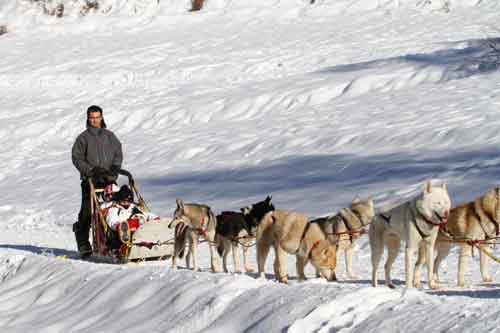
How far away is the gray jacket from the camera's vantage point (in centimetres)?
893

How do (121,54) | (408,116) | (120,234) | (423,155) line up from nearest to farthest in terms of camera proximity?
(120,234), (423,155), (408,116), (121,54)

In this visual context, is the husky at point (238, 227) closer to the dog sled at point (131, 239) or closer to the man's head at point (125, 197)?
the dog sled at point (131, 239)

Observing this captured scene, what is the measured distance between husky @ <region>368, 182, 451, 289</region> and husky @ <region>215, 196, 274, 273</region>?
51.0 inches

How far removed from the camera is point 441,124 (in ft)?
47.9

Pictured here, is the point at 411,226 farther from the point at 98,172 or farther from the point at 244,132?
Answer: the point at 244,132

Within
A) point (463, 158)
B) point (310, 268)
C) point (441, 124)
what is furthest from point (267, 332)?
point (441, 124)

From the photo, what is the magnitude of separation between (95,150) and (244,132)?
9.01 metres

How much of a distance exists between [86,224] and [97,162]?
652 mm

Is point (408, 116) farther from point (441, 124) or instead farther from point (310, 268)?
point (310, 268)

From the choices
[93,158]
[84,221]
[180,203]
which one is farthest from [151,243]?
[93,158]

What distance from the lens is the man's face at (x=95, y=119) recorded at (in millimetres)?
8945

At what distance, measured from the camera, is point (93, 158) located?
29.3ft

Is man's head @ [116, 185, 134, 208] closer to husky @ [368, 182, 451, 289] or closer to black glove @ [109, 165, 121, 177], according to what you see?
black glove @ [109, 165, 121, 177]

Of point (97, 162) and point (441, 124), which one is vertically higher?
point (97, 162)
